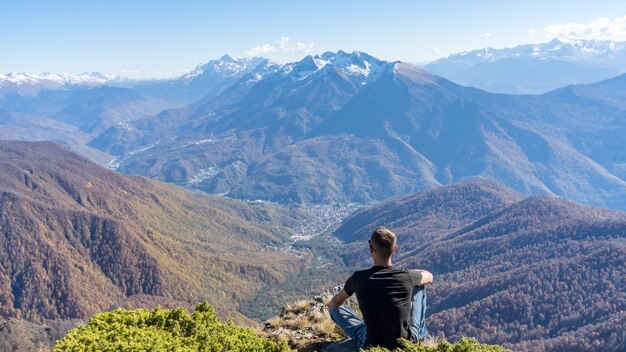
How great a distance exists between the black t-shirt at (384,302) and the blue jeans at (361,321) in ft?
2.79

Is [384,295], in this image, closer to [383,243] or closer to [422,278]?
[383,243]

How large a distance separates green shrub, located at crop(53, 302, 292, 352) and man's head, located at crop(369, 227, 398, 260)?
4255 millimetres

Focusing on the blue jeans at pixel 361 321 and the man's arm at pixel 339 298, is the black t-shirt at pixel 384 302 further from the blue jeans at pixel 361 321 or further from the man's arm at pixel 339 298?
the man's arm at pixel 339 298

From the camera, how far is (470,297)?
200 metres

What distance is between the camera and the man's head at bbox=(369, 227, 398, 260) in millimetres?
14930

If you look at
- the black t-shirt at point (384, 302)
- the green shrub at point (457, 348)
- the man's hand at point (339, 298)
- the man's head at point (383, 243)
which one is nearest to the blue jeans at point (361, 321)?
the man's hand at point (339, 298)

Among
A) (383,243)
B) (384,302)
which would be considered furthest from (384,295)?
(383,243)

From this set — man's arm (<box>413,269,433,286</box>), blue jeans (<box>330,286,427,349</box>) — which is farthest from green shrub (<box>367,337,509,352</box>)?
man's arm (<box>413,269,433,286</box>)

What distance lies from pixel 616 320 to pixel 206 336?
167m

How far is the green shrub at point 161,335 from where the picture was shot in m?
12.9

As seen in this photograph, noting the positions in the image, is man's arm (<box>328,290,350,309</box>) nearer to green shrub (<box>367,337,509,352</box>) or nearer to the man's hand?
the man's hand

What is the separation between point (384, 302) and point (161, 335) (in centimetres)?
712

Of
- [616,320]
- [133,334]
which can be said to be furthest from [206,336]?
[616,320]

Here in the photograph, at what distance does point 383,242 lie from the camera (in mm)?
14898
